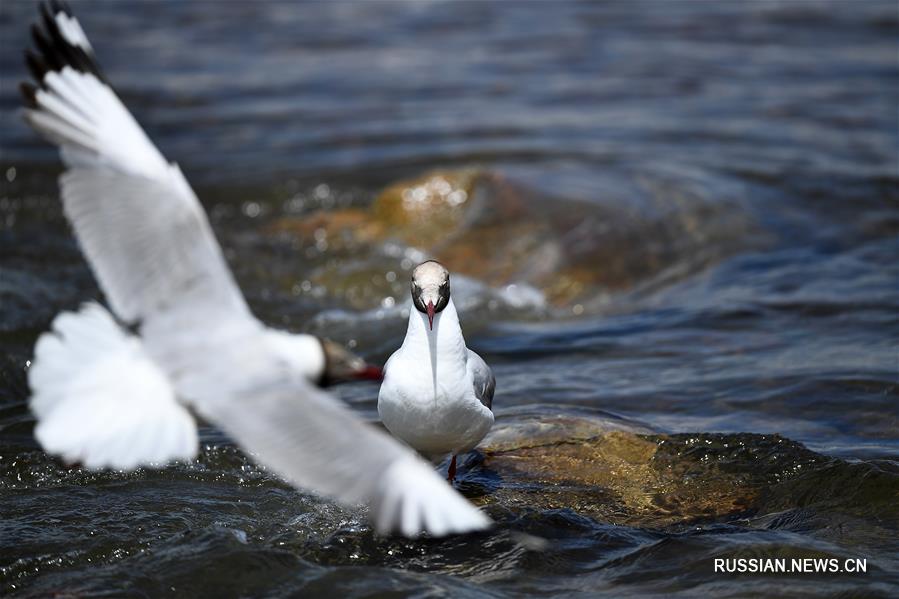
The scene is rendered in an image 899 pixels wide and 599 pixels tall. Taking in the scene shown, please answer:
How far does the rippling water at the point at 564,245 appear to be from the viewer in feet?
15.1

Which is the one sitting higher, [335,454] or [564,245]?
[564,245]

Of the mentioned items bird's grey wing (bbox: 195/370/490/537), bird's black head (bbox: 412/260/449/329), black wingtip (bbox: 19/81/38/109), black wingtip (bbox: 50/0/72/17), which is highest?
black wingtip (bbox: 50/0/72/17)

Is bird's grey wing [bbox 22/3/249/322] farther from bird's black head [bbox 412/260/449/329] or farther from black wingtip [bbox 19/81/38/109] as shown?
bird's black head [bbox 412/260/449/329]

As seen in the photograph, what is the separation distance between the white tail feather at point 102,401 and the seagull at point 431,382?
976 mm

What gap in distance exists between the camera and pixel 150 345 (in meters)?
4.17

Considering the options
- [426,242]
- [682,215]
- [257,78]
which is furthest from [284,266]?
[257,78]

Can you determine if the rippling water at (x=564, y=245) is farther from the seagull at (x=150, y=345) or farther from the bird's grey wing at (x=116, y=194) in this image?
the bird's grey wing at (x=116, y=194)

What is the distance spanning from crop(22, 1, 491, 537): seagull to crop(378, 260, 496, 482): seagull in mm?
590

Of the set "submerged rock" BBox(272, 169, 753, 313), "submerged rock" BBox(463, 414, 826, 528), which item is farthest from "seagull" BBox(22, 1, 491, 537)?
"submerged rock" BBox(272, 169, 753, 313)

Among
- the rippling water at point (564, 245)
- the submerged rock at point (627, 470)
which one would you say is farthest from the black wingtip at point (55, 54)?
the submerged rock at point (627, 470)

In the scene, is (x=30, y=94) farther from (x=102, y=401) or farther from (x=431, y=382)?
(x=431, y=382)

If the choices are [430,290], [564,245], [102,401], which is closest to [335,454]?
[102,401]

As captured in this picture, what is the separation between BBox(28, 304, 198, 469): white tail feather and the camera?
3.75 metres

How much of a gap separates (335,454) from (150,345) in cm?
92
